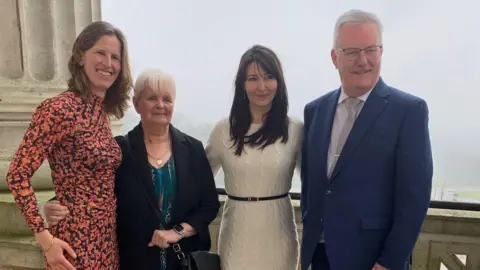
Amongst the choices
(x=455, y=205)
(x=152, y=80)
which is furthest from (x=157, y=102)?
(x=455, y=205)

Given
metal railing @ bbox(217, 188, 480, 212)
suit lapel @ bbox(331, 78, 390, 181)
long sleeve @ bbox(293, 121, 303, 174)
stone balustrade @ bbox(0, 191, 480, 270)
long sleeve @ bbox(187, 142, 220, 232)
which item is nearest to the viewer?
suit lapel @ bbox(331, 78, 390, 181)

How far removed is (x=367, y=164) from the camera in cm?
131

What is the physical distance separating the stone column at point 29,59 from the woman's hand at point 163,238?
41.3 inches

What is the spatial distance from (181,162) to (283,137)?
0.44 metres

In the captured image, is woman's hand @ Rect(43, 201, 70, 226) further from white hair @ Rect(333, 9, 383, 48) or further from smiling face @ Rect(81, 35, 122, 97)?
white hair @ Rect(333, 9, 383, 48)

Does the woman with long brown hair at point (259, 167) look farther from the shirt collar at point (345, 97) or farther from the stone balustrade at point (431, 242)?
the stone balustrade at point (431, 242)

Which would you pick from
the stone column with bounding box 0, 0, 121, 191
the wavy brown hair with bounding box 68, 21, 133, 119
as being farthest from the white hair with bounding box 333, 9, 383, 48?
the stone column with bounding box 0, 0, 121, 191

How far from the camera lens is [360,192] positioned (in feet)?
4.37

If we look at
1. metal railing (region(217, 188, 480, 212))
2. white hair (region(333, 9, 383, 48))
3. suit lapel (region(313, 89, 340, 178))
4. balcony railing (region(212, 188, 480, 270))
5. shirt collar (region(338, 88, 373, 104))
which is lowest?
balcony railing (region(212, 188, 480, 270))

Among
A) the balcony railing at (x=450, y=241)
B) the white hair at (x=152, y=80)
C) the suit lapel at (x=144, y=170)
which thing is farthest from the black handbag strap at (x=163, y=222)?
Result: the balcony railing at (x=450, y=241)

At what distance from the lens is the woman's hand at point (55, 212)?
52.6 inches

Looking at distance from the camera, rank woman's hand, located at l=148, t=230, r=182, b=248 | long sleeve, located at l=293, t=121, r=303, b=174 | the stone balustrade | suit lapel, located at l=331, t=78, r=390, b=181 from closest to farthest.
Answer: suit lapel, located at l=331, t=78, r=390, b=181, woman's hand, located at l=148, t=230, r=182, b=248, long sleeve, located at l=293, t=121, r=303, b=174, the stone balustrade

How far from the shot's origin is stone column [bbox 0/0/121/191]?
7.12 feet

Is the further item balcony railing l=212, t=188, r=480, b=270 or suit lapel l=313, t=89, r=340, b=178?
balcony railing l=212, t=188, r=480, b=270
